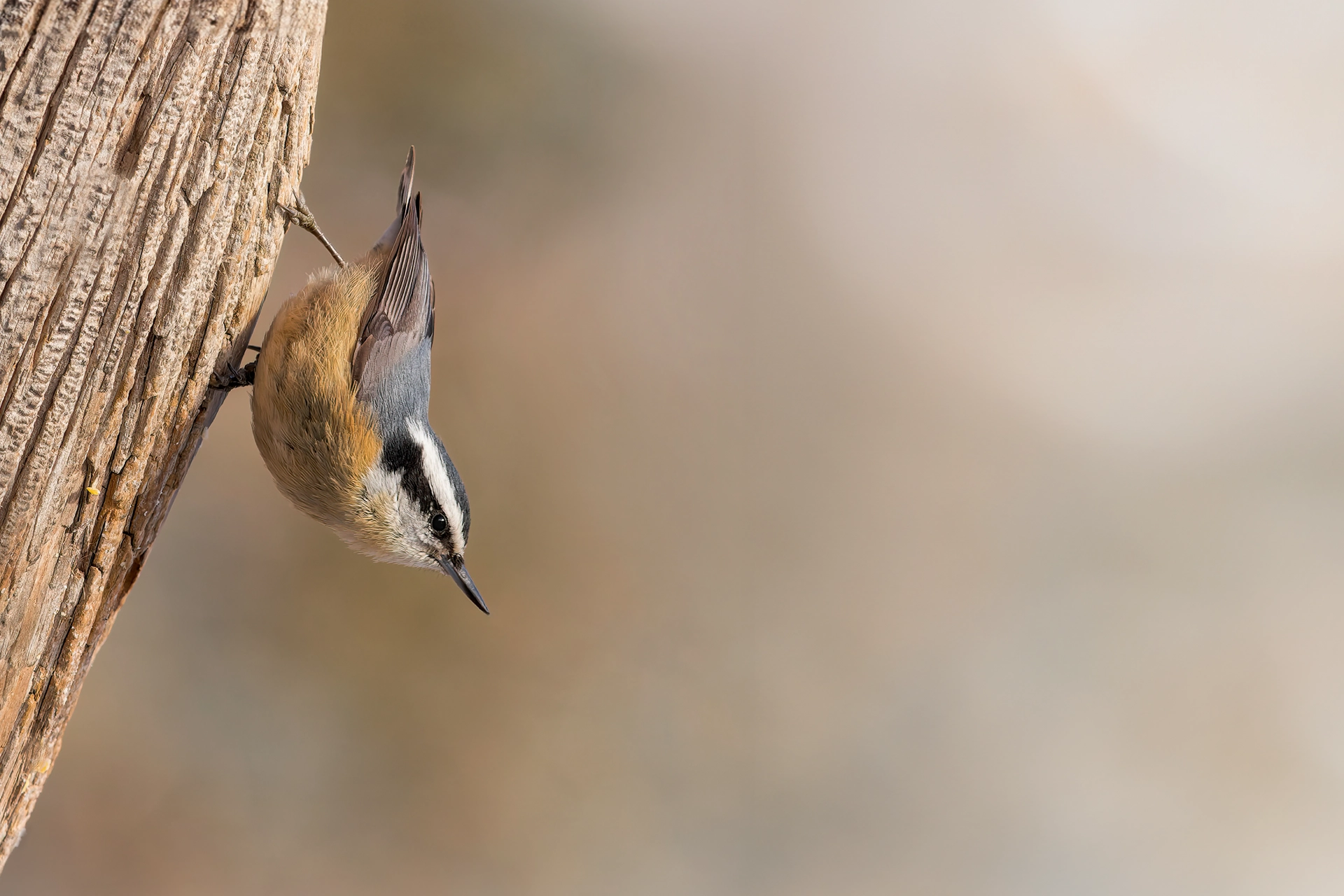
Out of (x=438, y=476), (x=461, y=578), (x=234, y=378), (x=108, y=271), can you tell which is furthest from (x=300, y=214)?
(x=461, y=578)

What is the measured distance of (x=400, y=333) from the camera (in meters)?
1.72

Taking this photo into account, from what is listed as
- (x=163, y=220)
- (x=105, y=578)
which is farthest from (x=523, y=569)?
(x=163, y=220)

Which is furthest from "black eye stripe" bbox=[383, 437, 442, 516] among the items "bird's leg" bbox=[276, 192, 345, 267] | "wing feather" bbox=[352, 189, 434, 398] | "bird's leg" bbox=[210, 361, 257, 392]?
"bird's leg" bbox=[276, 192, 345, 267]

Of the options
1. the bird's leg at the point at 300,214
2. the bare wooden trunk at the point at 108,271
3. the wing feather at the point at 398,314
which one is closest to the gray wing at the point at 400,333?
the wing feather at the point at 398,314

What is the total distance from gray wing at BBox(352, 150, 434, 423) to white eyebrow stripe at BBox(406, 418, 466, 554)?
0.16ft

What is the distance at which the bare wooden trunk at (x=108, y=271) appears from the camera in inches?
39.3

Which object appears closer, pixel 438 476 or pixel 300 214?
pixel 300 214

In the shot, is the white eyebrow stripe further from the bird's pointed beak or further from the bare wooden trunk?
the bare wooden trunk

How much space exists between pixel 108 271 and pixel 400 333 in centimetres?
67

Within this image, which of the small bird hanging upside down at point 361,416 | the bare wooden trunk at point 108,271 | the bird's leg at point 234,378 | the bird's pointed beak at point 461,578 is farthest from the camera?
Answer: the bird's pointed beak at point 461,578

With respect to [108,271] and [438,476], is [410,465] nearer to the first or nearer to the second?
[438,476]

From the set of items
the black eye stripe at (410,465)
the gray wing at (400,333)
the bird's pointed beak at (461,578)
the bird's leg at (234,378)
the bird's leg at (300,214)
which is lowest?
the bird's pointed beak at (461,578)

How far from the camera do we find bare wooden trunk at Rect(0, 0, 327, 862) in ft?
3.27

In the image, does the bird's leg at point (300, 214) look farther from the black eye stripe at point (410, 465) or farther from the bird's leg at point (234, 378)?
the black eye stripe at point (410, 465)
